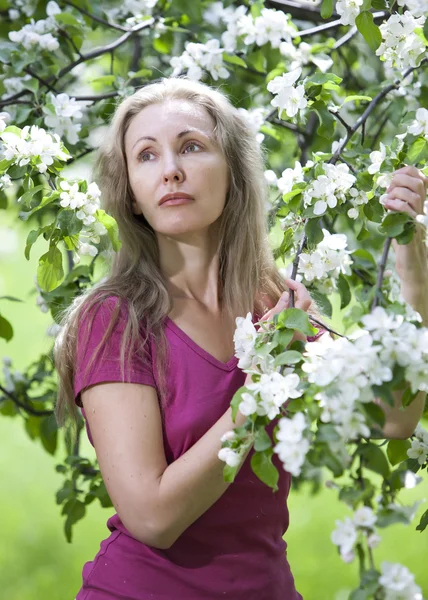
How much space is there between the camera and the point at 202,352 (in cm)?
169

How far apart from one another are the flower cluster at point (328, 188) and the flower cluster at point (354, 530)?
59cm

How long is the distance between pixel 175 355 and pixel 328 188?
1.35ft

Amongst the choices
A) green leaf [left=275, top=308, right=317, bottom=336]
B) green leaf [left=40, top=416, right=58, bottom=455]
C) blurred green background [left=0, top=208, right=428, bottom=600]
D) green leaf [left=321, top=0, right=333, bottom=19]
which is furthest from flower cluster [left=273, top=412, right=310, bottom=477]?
blurred green background [left=0, top=208, right=428, bottom=600]

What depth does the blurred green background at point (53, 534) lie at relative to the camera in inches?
142

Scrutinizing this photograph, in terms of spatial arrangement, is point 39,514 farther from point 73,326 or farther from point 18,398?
point 73,326

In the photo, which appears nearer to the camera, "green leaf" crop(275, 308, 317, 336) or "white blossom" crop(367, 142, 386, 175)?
"green leaf" crop(275, 308, 317, 336)

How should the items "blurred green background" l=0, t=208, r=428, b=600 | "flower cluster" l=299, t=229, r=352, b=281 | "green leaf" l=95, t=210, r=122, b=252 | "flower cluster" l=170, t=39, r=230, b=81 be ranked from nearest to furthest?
"green leaf" l=95, t=210, r=122, b=252, "flower cluster" l=299, t=229, r=352, b=281, "flower cluster" l=170, t=39, r=230, b=81, "blurred green background" l=0, t=208, r=428, b=600

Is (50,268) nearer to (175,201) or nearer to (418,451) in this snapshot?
(175,201)

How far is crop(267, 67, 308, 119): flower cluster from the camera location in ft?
5.22

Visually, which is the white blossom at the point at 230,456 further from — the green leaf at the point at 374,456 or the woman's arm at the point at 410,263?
the woman's arm at the point at 410,263

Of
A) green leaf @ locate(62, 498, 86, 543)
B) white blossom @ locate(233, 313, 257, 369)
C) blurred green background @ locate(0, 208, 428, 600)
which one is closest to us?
white blossom @ locate(233, 313, 257, 369)

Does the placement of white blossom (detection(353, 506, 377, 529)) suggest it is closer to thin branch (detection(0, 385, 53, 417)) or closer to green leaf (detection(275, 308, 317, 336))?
green leaf (detection(275, 308, 317, 336))

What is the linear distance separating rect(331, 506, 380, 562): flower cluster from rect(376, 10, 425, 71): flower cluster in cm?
86

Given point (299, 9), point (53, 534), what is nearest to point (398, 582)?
point (299, 9)
